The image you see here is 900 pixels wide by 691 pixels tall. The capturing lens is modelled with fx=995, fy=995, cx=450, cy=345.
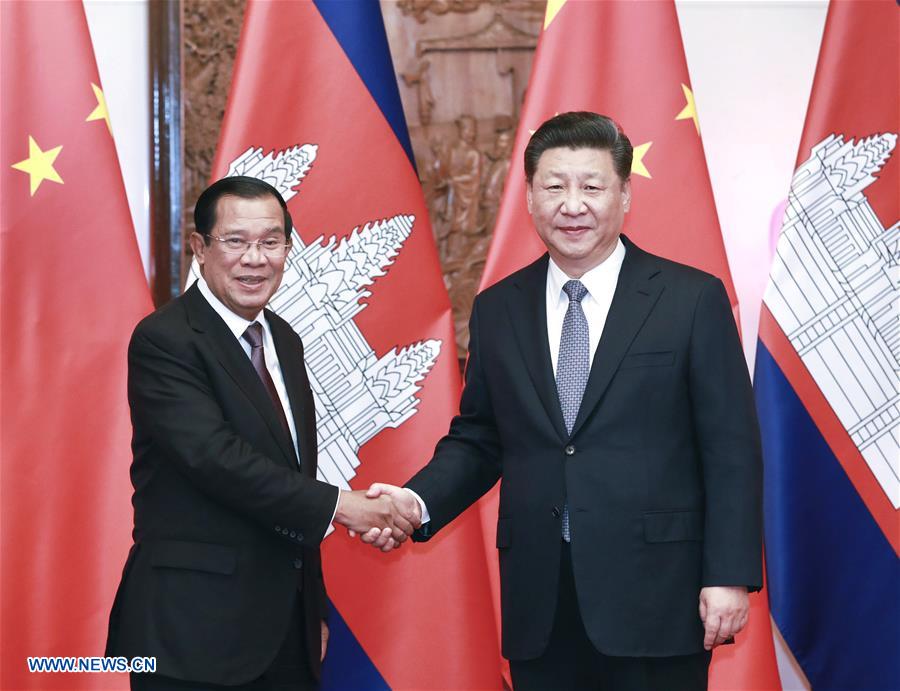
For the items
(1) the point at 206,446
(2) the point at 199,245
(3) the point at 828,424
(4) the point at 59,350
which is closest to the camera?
(1) the point at 206,446

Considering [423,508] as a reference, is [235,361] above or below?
above

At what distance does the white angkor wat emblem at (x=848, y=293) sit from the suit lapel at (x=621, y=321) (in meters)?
0.90

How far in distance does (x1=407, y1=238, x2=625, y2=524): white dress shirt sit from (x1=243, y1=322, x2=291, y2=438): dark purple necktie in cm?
54

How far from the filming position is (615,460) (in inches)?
68.6

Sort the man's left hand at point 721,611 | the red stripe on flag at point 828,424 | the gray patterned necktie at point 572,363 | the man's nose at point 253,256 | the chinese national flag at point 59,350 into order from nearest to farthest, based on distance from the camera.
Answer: the man's left hand at point 721,611
the gray patterned necktie at point 572,363
the man's nose at point 253,256
the chinese national flag at point 59,350
the red stripe on flag at point 828,424

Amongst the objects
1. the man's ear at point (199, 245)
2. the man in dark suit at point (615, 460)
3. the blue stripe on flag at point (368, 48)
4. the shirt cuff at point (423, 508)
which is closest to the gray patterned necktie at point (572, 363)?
the man in dark suit at point (615, 460)

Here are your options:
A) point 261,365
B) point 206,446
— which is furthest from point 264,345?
point 206,446

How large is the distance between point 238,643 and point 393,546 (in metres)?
0.46

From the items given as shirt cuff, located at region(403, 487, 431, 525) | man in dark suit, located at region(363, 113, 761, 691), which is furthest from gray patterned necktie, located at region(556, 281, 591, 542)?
shirt cuff, located at region(403, 487, 431, 525)

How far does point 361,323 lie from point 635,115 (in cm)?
90

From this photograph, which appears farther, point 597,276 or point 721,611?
point 597,276

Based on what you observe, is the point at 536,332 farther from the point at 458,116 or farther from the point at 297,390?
the point at 458,116

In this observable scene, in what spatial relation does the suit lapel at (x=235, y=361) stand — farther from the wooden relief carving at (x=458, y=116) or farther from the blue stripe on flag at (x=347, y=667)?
the wooden relief carving at (x=458, y=116)

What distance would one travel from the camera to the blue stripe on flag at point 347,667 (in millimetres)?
2518
